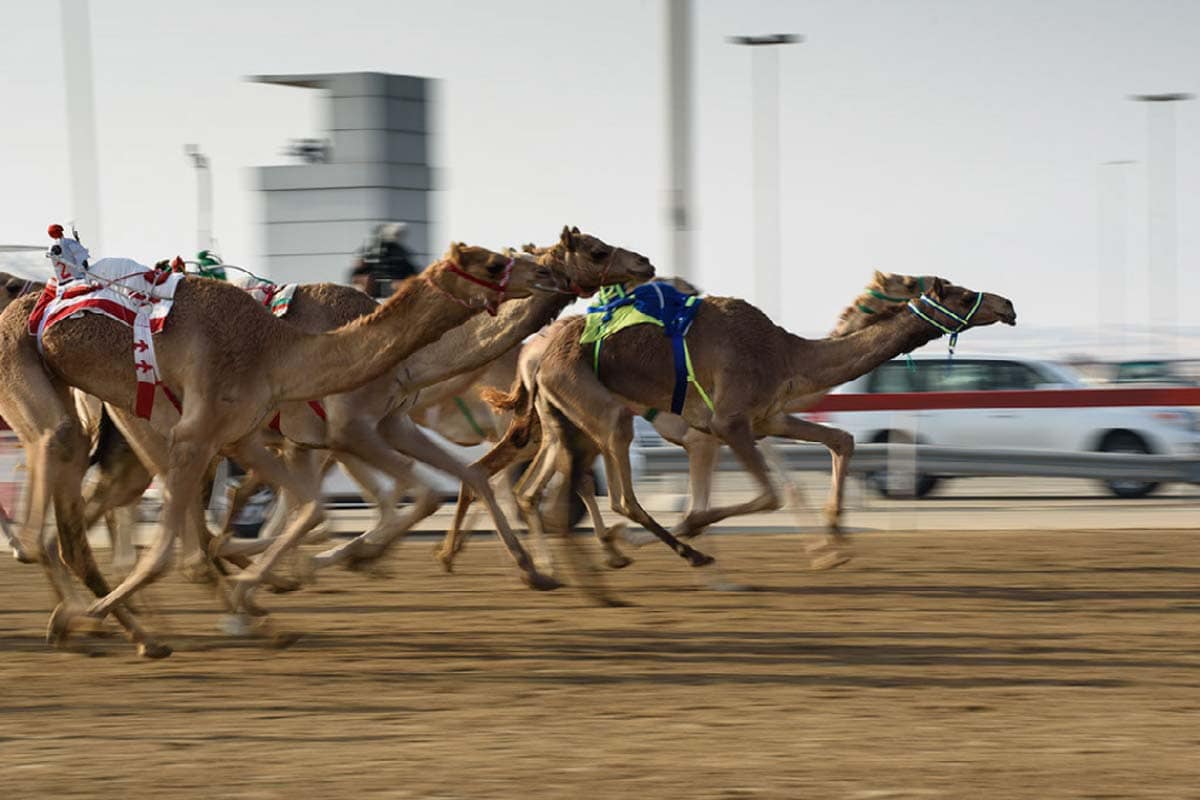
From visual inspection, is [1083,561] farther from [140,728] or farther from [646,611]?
[140,728]

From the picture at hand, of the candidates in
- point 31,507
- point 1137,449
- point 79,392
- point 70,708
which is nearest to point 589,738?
point 70,708

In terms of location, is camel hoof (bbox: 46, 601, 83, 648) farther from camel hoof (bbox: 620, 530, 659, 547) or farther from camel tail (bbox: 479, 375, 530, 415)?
camel hoof (bbox: 620, 530, 659, 547)

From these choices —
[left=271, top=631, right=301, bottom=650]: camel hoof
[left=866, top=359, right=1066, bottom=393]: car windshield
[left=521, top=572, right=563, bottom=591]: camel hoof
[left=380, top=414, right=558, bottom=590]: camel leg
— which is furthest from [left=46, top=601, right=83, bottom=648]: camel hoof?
[left=866, top=359, right=1066, bottom=393]: car windshield

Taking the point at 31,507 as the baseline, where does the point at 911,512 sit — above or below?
below

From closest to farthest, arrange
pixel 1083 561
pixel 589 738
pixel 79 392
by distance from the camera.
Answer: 1. pixel 589 738
2. pixel 79 392
3. pixel 1083 561

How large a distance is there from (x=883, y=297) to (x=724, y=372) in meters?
1.29

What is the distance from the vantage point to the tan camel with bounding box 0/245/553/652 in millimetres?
9008

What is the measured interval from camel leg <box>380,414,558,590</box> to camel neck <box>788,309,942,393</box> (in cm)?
259

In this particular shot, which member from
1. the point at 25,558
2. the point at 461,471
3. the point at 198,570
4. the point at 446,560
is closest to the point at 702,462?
the point at 446,560

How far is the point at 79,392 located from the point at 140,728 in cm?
355

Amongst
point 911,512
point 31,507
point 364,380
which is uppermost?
point 364,380

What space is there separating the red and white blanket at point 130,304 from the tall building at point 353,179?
20.4m

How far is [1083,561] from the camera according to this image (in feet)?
44.0

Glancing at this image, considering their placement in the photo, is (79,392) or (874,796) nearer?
(874,796)
